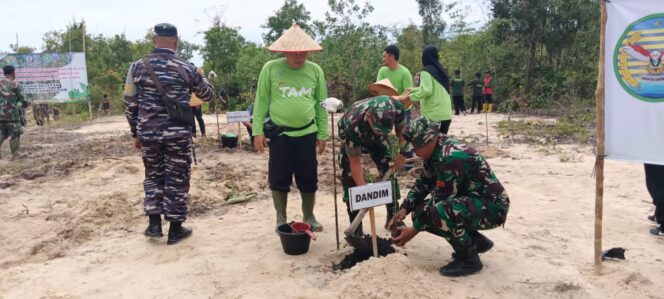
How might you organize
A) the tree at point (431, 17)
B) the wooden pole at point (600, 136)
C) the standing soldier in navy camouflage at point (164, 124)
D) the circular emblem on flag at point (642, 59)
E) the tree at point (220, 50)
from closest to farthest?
1. the circular emblem on flag at point (642, 59)
2. the wooden pole at point (600, 136)
3. the standing soldier in navy camouflage at point (164, 124)
4. the tree at point (220, 50)
5. the tree at point (431, 17)

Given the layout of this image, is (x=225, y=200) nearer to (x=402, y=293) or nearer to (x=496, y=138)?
(x=402, y=293)

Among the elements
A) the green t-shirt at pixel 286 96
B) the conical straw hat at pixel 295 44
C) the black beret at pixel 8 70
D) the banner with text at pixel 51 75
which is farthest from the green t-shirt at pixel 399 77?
the banner with text at pixel 51 75

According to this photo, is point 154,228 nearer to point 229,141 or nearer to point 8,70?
point 229,141

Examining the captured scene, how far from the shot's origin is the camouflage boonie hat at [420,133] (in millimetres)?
3178

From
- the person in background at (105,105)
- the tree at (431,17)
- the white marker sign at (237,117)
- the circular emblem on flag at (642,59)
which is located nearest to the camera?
the circular emblem on flag at (642,59)

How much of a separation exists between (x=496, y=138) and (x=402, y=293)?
7905 millimetres

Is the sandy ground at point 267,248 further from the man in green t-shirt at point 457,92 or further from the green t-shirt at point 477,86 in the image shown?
the green t-shirt at point 477,86

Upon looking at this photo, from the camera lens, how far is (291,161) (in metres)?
4.12

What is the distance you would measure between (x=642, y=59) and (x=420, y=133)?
1.44 metres

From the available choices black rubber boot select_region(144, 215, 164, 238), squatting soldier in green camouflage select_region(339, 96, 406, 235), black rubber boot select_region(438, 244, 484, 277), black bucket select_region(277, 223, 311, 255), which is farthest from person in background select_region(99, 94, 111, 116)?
black rubber boot select_region(438, 244, 484, 277)

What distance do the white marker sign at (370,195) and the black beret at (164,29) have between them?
2.07 m

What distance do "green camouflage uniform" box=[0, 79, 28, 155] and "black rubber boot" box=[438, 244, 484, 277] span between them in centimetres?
826

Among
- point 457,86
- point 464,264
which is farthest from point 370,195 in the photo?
point 457,86

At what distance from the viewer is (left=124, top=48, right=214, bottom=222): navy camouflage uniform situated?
13.1ft
